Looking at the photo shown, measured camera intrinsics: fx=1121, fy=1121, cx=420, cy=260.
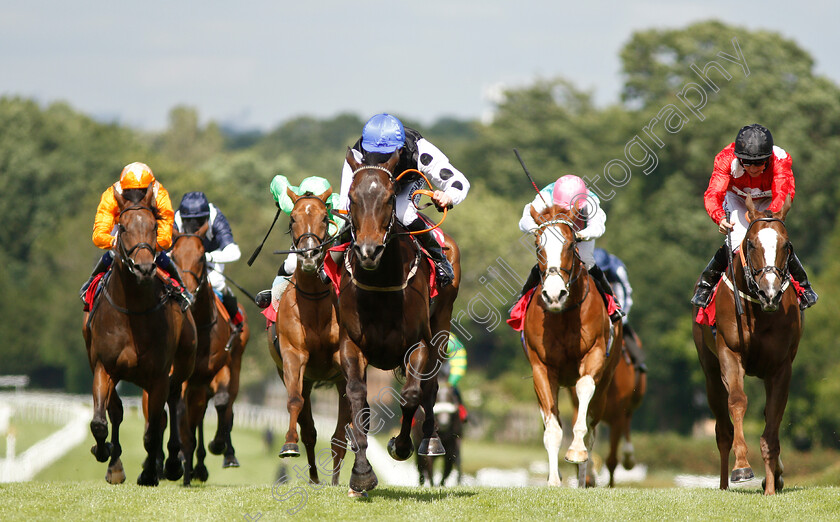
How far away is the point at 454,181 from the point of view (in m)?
10.0

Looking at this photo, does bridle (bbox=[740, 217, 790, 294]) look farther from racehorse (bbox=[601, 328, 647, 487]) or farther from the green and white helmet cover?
racehorse (bbox=[601, 328, 647, 487])

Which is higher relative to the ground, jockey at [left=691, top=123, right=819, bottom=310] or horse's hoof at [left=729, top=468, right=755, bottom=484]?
jockey at [left=691, top=123, right=819, bottom=310]

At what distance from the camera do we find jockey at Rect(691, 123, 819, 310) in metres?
10.9

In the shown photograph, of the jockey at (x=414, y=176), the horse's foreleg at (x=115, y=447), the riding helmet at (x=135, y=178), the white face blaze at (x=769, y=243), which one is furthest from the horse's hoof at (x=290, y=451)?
the white face blaze at (x=769, y=243)

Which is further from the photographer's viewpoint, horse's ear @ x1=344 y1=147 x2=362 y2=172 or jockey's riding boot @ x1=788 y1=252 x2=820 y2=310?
jockey's riding boot @ x1=788 y1=252 x2=820 y2=310

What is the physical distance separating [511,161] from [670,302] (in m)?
30.8

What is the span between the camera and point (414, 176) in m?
10.1

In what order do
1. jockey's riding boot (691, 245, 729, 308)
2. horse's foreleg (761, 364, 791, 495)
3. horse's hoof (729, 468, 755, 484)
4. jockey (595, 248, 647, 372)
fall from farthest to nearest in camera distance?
1. jockey (595, 248, 647, 372)
2. jockey's riding boot (691, 245, 729, 308)
3. horse's foreleg (761, 364, 791, 495)
4. horse's hoof (729, 468, 755, 484)

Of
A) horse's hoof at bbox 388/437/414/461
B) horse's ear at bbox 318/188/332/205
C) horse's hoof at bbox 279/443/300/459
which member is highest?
horse's ear at bbox 318/188/332/205

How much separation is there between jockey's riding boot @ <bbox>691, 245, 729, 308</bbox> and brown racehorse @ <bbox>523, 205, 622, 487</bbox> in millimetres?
1077

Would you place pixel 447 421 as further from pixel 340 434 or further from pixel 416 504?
pixel 416 504

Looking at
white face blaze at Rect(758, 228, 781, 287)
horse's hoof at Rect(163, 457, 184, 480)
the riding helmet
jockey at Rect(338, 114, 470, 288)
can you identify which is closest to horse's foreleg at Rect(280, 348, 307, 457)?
horse's hoof at Rect(163, 457, 184, 480)

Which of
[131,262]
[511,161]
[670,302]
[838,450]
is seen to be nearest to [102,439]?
[131,262]

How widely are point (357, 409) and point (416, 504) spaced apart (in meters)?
0.99
